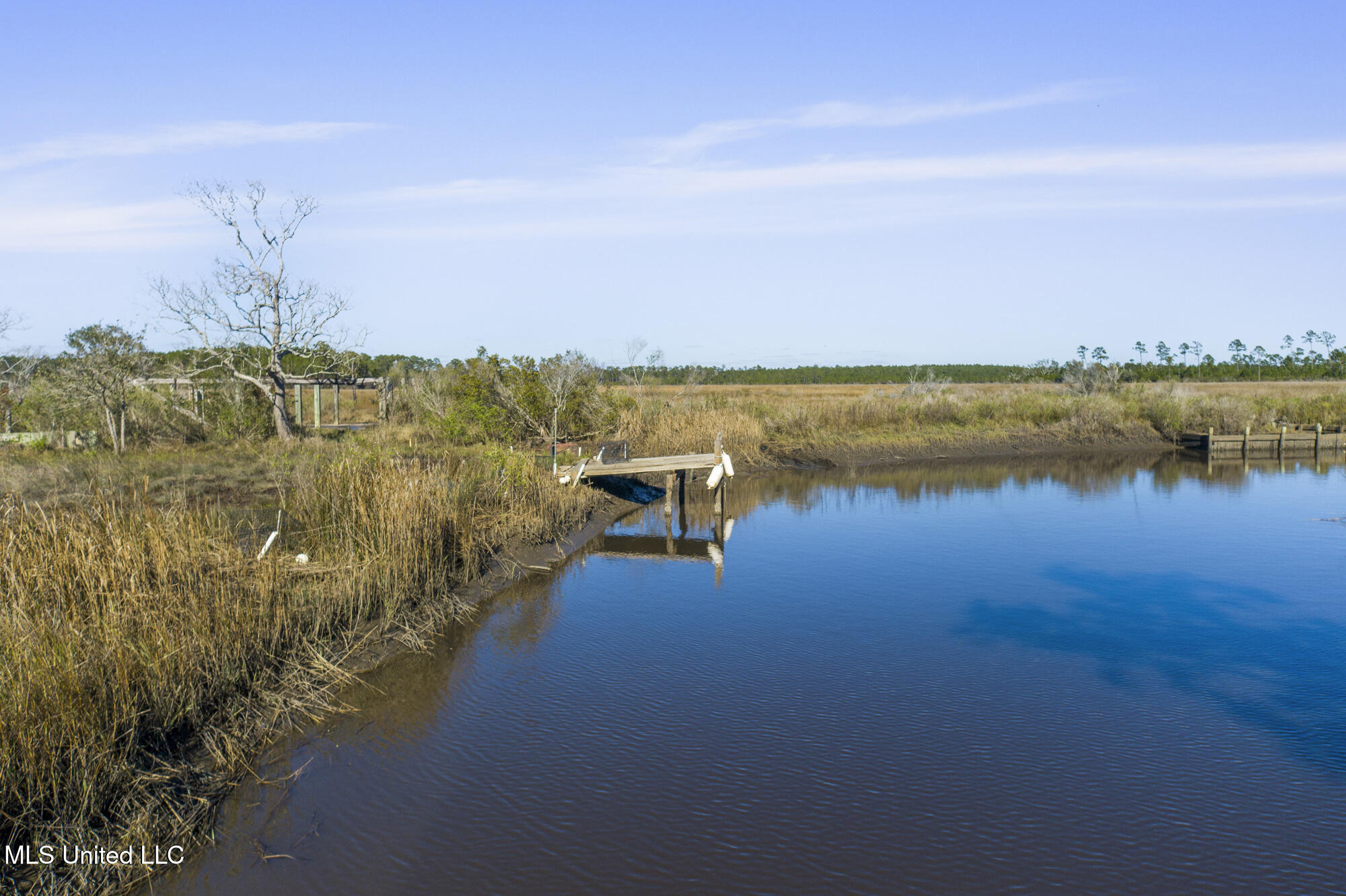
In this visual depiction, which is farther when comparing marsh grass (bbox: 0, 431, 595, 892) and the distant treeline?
the distant treeline

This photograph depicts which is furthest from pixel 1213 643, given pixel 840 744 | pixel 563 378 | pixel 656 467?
pixel 563 378

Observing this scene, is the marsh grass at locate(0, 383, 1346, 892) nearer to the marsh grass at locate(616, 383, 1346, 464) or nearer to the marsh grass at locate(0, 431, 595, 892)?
the marsh grass at locate(0, 431, 595, 892)

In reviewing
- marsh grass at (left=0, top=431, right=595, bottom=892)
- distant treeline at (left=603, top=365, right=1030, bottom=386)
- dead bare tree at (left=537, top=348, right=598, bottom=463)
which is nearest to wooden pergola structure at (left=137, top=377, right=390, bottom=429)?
dead bare tree at (left=537, top=348, right=598, bottom=463)

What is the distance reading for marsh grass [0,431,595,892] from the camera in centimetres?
480

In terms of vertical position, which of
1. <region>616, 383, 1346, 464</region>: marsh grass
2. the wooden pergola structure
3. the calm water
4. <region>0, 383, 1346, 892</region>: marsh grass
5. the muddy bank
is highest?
the wooden pergola structure

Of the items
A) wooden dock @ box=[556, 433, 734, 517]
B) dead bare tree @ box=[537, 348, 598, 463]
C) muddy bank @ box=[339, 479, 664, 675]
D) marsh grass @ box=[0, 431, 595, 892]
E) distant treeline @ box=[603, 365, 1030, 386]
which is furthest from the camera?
distant treeline @ box=[603, 365, 1030, 386]

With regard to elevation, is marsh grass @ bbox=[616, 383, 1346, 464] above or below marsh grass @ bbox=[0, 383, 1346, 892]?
above

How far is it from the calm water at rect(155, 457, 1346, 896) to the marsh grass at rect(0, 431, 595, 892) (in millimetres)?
438

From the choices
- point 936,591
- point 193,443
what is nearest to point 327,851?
point 936,591

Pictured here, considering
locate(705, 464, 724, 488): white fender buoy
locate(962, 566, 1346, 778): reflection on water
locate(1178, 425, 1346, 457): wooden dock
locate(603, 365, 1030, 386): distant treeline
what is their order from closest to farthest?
1. locate(962, 566, 1346, 778): reflection on water
2. locate(705, 464, 724, 488): white fender buoy
3. locate(1178, 425, 1346, 457): wooden dock
4. locate(603, 365, 1030, 386): distant treeline

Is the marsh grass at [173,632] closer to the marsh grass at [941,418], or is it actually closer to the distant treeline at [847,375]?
the marsh grass at [941,418]

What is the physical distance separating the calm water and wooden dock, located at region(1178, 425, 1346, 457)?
66.8 feet

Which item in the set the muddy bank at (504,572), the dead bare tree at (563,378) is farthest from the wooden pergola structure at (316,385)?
the muddy bank at (504,572)

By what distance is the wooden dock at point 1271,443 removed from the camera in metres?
30.6
